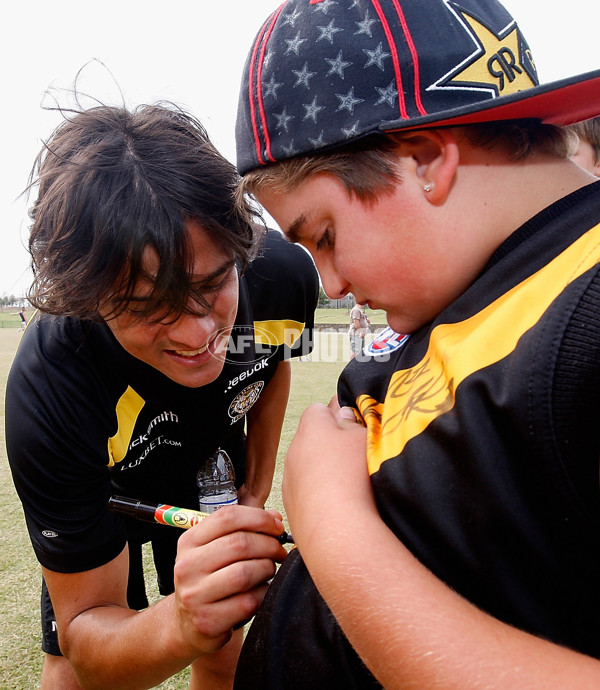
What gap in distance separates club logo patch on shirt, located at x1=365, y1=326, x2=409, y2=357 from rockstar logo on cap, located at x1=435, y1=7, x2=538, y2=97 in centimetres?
58

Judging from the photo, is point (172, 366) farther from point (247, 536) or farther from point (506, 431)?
point (506, 431)

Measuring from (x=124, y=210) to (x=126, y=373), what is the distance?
597mm

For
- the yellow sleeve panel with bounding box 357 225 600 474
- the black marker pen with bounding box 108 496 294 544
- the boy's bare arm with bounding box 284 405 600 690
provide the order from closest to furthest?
the boy's bare arm with bounding box 284 405 600 690 < the yellow sleeve panel with bounding box 357 225 600 474 < the black marker pen with bounding box 108 496 294 544

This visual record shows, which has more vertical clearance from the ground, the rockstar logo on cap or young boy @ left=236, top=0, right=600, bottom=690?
the rockstar logo on cap

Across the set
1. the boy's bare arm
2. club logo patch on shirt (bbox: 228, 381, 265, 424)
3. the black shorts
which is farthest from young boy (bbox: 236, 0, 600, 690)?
the black shorts

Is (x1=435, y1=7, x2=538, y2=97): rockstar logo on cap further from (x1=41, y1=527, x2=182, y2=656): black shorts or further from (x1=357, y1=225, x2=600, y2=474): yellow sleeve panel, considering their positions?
(x1=41, y1=527, x2=182, y2=656): black shorts

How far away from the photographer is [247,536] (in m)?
1.28

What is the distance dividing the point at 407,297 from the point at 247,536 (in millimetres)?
679

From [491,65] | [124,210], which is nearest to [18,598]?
[124,210]

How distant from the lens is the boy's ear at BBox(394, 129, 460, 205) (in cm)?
103

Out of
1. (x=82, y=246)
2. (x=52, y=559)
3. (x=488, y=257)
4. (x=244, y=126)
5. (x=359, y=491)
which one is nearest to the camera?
(x=359, y=491)

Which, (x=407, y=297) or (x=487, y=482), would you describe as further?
(x=407, y=297)

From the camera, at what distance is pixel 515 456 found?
2.28 ft

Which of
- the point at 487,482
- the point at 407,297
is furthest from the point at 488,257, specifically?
the point at 487,482
